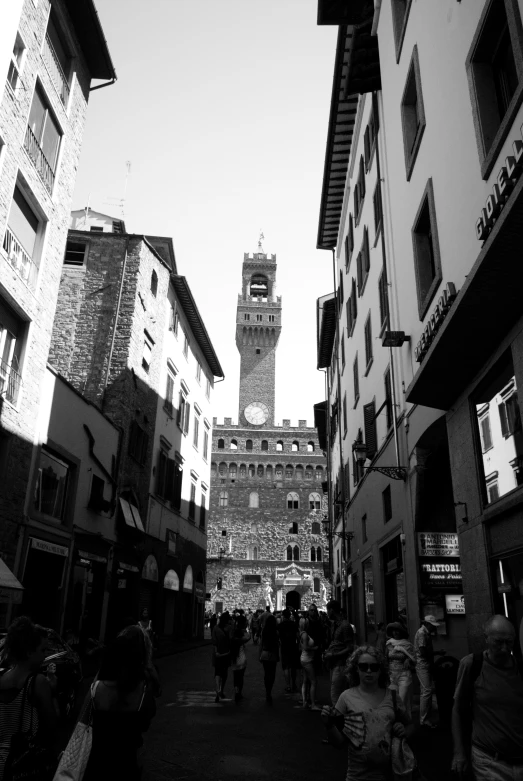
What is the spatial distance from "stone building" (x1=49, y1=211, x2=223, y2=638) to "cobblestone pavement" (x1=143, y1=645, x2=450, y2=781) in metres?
7.91

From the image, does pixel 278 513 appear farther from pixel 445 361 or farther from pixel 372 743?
pixel 372 743

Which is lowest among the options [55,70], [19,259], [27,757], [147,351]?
[27,757]

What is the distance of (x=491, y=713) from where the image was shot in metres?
3.81

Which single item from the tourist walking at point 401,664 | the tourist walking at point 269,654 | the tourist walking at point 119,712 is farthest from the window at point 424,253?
the tourist walking at point 119,712

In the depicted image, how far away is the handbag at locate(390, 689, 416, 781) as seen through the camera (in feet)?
12.4

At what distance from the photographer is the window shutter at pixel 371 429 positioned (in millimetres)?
16094

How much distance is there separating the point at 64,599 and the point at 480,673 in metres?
13.6

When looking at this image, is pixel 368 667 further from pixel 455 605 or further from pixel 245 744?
pixel 455 605

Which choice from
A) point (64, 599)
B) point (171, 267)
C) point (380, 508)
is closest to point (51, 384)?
point (64, 599)

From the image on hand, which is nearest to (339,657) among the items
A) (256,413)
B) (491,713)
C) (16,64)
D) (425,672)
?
(425,672)

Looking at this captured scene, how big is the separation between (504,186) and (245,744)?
23.3 ft

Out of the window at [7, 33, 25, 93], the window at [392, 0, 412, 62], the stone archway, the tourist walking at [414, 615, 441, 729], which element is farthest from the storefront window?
the stone archway

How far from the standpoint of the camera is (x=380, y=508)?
1594 centimetres

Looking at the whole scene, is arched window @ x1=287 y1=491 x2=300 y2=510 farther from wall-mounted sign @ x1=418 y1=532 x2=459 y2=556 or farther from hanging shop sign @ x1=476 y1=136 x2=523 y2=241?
hanging shop sign @ x1=476 y1=136 x2=523 y2=241
